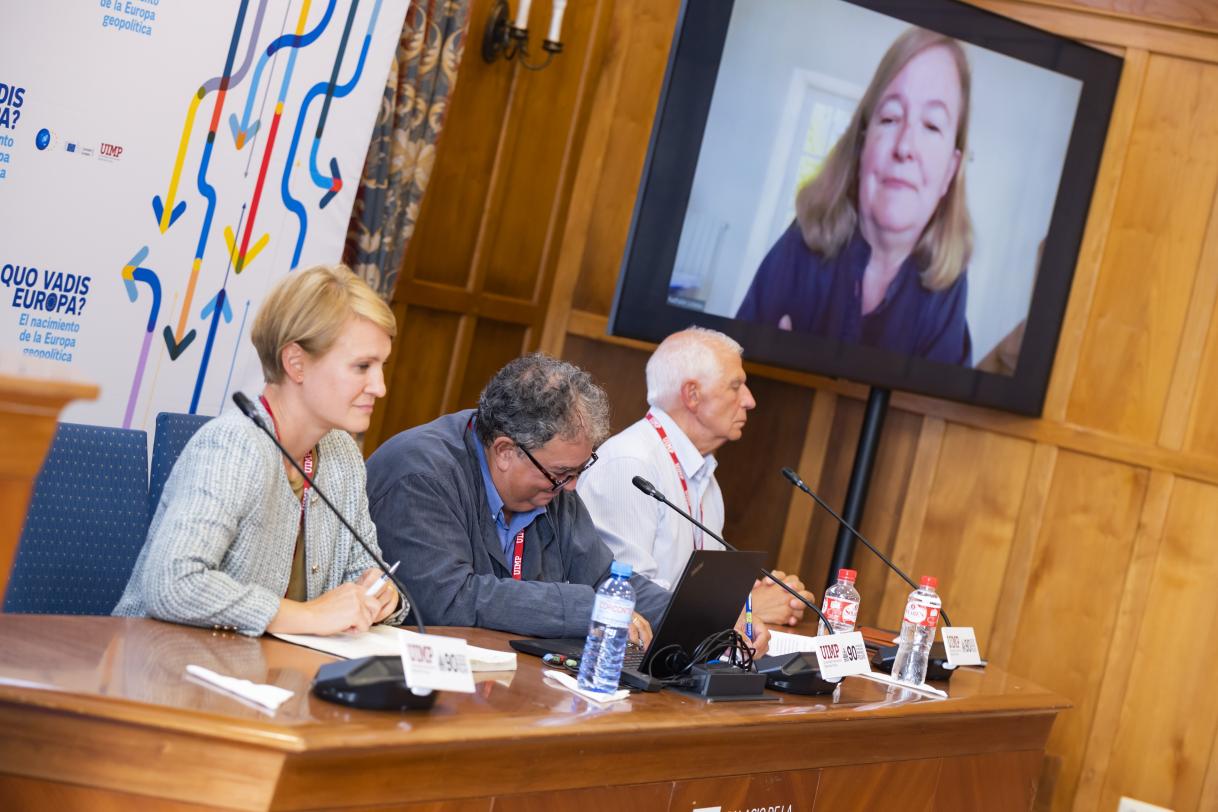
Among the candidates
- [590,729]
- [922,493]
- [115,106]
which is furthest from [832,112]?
[590,729]

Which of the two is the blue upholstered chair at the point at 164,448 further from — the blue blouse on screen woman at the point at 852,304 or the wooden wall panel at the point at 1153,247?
the wooden wall panel at the point at 1153,247

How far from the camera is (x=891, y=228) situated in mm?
4520

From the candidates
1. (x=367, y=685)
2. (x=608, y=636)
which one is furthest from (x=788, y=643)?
(x=367, y=685)

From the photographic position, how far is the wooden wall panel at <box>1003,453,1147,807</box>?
Answer: 480 centimetres

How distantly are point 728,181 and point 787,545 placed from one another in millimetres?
1515

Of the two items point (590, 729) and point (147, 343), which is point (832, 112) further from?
point (590, 729)

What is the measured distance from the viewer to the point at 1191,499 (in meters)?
4.73

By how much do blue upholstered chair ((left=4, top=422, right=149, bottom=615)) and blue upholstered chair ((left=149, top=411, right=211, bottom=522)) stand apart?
6 cm

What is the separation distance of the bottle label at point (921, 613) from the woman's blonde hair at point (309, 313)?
4.34 feet

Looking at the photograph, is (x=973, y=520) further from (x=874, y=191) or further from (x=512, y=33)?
(x=512, y=33)

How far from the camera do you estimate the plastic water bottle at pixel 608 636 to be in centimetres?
226

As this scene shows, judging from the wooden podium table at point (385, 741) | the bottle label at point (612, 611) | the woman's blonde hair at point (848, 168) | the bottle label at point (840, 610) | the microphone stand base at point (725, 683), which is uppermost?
the woman's blonde hair at point (848, 168)

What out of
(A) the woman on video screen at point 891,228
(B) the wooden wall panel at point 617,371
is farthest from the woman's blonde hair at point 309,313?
(B) the wooden wall panel at point 617,371

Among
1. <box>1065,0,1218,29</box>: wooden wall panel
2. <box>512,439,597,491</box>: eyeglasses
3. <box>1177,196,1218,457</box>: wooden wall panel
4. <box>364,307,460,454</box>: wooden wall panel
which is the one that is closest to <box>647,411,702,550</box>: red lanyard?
<box>512,439,597,491</box>: eyeglasses
